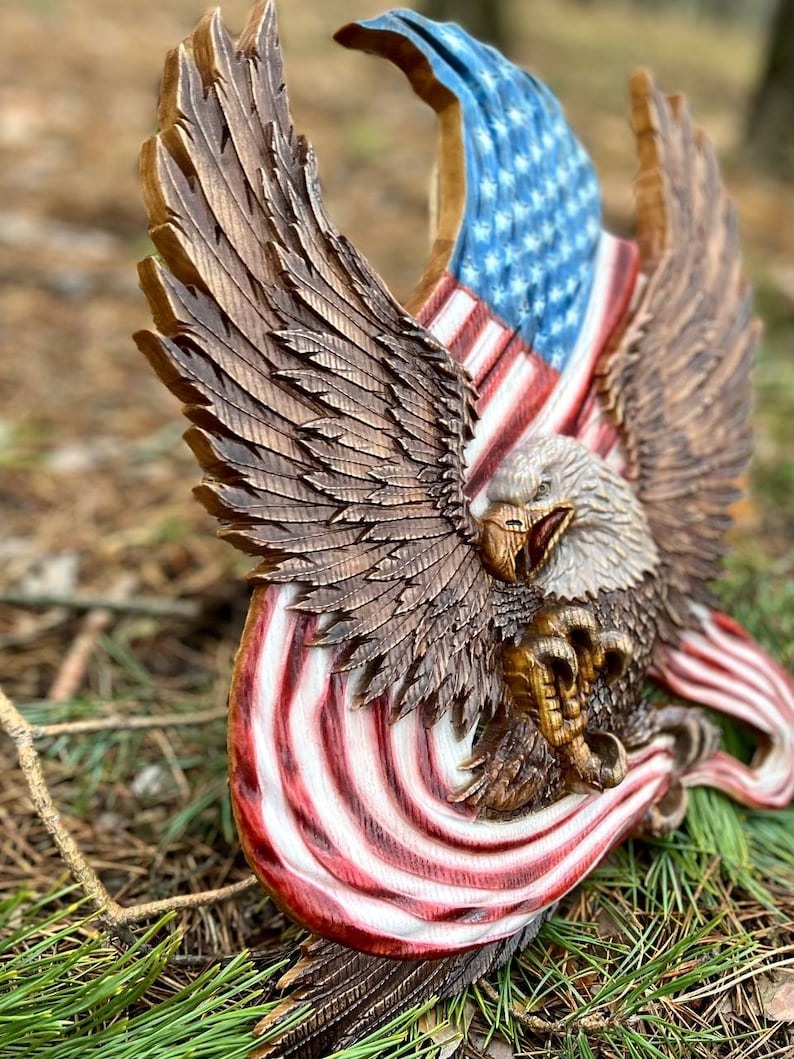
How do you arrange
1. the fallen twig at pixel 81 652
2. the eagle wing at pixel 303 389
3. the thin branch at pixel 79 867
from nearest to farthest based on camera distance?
the eagle wing at pixel 303 389
the thin branch at pixel 79 867
the fallen twig at pixel 81 652

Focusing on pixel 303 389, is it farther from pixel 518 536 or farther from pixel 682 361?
pixel 682 361

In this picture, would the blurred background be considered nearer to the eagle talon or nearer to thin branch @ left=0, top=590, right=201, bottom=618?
thin branch @ left=0, top=590, right=201, bottom=618

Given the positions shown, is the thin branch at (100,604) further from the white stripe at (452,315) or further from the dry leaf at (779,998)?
the dry leaf at (779,998)

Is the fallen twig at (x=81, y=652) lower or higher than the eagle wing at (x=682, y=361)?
lower

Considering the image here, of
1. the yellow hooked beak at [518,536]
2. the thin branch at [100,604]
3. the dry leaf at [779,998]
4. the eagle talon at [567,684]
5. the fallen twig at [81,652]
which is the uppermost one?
the yellow hooked beak at [518,536]

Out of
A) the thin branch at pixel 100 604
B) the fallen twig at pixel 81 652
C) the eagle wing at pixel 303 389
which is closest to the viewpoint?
the eagle wing at pixel 303 389

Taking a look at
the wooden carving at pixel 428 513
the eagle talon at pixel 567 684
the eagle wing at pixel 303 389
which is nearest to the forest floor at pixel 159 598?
the wooden carving at pixel 428 513

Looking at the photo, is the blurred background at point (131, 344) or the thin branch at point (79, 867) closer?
the thin branch at point (79, 867)
